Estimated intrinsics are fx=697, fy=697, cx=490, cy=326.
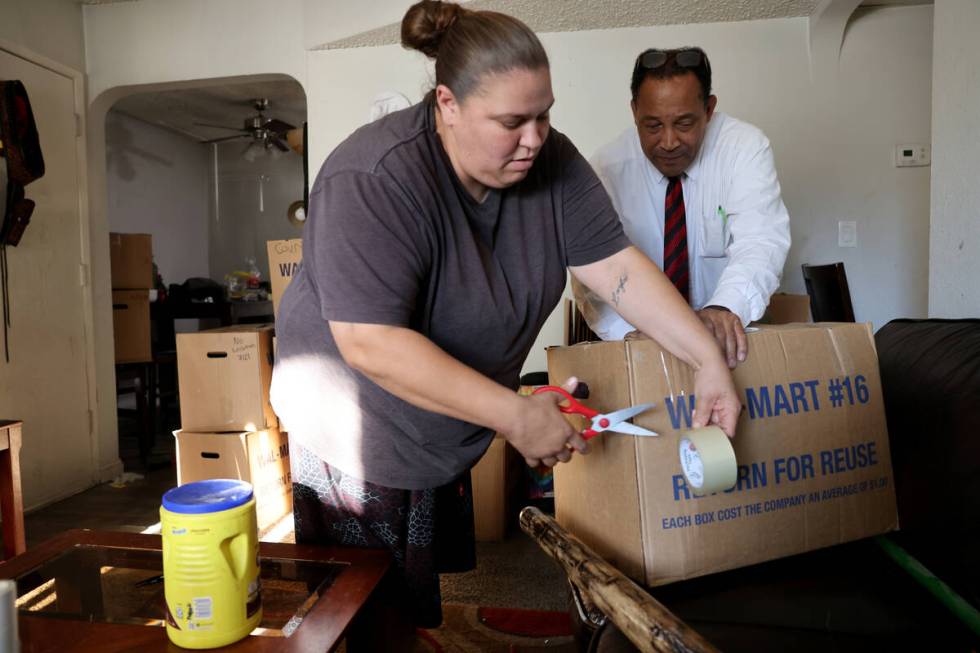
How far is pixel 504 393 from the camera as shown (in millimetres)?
868

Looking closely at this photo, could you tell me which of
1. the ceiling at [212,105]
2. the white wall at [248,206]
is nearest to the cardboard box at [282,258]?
the ceiling at [212,105]

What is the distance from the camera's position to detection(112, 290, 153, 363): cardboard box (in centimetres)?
395

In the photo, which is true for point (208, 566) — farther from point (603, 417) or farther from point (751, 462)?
point (751, 462)

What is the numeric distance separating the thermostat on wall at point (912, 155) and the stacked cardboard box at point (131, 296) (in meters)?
3.81

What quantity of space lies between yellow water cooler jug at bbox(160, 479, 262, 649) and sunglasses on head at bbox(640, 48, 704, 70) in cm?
122

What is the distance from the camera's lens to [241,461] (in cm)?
277

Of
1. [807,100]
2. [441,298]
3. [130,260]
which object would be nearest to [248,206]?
[130,260]

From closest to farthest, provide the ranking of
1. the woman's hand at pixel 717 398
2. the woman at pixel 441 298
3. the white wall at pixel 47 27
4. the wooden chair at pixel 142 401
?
the woman at pixel 441 298 < the woman's hand at pixel 717 398 < the white wall at pixel 47 27 < the wooden chair at pixel 142 401

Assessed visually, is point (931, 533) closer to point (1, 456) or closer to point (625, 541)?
point (625, 541)

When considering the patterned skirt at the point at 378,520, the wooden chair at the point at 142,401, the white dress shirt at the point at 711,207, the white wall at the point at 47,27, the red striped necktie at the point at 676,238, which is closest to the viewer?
the patterned skirt at the point at 378,520

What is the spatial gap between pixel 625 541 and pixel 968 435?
54 cm

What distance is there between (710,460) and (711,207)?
0.82m

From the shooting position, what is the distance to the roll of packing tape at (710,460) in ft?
3.03

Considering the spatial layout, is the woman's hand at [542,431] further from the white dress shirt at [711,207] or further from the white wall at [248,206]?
the white wall at [248,206]
